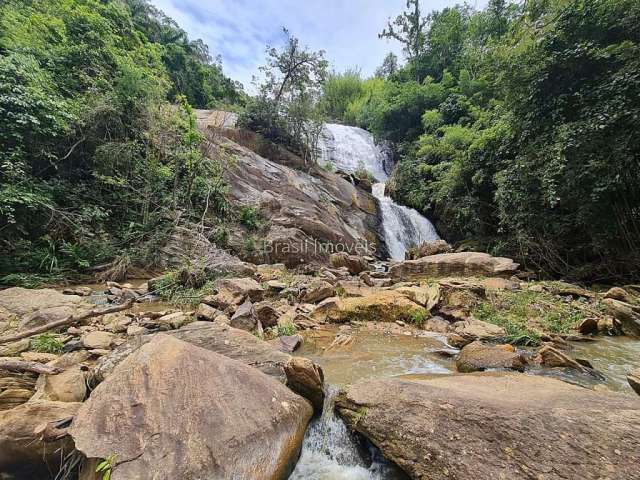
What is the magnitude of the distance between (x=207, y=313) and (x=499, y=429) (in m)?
3.84

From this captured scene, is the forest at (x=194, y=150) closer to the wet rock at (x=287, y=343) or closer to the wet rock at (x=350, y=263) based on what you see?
the wet rock at (x=350, y=263)

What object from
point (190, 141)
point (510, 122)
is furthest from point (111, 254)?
point (510, 122)

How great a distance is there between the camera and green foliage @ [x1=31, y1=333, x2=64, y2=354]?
306cm

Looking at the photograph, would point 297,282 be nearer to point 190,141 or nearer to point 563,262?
point 190,141

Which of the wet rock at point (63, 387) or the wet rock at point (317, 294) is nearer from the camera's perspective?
the wet rock at point (63, 387)

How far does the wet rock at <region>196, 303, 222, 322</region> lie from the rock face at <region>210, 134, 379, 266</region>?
506 centimetres

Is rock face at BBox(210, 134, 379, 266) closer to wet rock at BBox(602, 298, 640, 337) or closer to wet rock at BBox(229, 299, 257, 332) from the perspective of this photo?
wet rock at BBox(229, 299, 257, 332)

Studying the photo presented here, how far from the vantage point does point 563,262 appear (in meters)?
7.93

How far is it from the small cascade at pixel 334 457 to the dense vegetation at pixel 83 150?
6857 mm

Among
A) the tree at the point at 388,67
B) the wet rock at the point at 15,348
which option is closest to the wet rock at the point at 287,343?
the wet rock at the point at 15,348

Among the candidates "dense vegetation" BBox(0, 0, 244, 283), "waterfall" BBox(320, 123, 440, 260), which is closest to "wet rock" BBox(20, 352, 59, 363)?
"dense vegetation" BBox(0, 0, 244, 283)

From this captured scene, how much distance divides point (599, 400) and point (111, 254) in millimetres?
9064

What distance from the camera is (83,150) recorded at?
27.2ft

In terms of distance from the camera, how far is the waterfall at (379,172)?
14.5m
